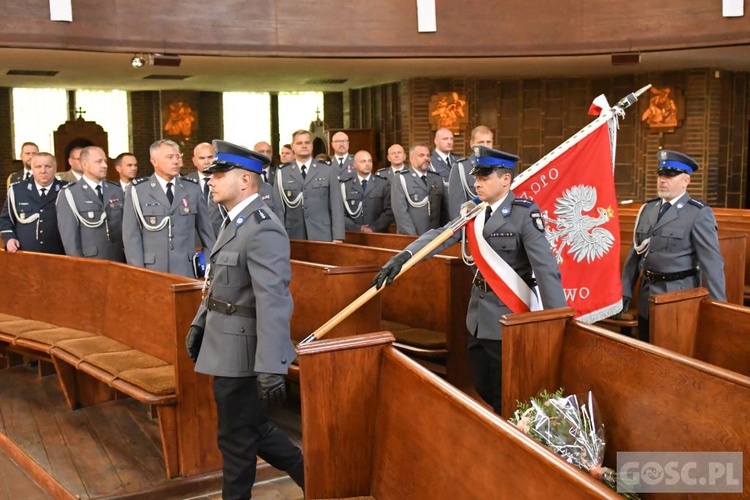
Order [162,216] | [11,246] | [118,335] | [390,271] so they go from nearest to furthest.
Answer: [390,271] < [118,335] < [162,216] < [11,246]

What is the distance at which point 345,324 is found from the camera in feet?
13.8

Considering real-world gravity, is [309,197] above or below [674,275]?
above

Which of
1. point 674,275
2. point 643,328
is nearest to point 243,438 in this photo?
point 643,328

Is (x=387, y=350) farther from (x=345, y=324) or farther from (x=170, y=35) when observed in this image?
(x=170, y=35)

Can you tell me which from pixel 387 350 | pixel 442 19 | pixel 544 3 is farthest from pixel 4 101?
pixel 387 350

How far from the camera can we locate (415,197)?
7.58 m

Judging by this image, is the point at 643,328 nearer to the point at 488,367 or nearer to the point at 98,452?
the point at 488,367

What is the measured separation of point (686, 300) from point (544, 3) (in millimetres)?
7551

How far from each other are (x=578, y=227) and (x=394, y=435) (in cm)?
186

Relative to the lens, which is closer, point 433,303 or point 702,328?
point 702,328

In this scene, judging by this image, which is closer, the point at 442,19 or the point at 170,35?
the point at 170,35

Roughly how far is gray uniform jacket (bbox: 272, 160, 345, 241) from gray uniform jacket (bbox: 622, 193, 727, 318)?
3255 millimetres

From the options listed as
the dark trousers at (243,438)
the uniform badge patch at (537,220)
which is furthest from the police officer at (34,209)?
the uniform badge patch at (537,220)

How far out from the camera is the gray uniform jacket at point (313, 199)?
7270 millimetres
